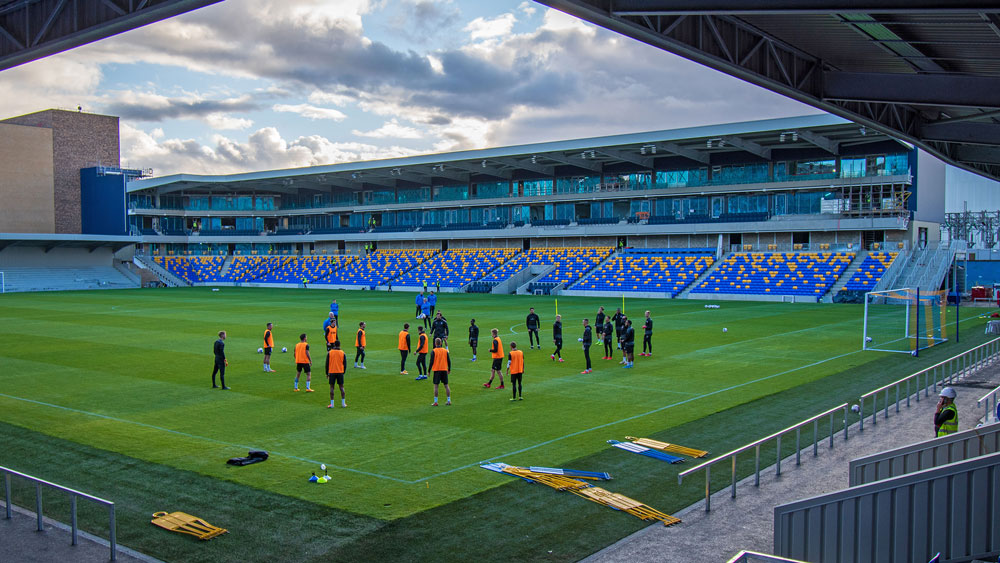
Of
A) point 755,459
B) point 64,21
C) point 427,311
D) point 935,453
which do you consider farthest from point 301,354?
point 427,311

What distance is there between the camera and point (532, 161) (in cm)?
7675

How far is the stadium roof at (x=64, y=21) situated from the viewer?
10.3 meters

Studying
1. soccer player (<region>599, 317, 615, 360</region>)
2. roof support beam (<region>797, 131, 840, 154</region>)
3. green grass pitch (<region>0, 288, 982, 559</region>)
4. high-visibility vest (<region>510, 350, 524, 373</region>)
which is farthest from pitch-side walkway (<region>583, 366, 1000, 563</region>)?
roof support beam (<region>797, 131, 840, 154</region>)

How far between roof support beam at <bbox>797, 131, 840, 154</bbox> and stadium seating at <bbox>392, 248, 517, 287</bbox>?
31.6 metres

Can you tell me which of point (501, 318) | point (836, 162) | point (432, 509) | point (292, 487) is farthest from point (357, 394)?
point (836, 162)

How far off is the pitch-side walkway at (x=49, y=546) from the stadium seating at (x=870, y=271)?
53.0 metres

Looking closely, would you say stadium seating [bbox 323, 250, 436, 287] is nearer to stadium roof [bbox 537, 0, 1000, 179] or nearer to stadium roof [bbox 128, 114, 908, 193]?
stadium roof [bbox 128, 114, 908, 193]

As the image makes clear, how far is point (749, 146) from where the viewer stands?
64.8 m

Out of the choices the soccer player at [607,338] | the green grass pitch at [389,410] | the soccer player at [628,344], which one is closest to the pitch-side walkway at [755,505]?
the green grass pitch at [389,410]

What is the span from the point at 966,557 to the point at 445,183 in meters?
86.8

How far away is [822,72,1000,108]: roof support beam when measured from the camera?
45.2 ft

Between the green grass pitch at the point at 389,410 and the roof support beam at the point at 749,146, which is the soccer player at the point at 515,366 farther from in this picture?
the roof support beam at the point at 749,146

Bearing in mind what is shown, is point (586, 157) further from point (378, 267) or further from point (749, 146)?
point (378, 267)

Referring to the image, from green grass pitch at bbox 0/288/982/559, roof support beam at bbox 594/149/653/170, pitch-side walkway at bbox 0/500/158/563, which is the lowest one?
green grass pitch at bbox 0/288/982/559
